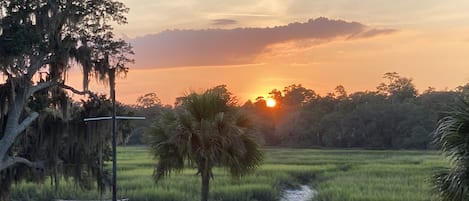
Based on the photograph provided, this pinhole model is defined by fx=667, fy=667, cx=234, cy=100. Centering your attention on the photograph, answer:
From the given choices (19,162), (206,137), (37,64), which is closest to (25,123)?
(19,162)

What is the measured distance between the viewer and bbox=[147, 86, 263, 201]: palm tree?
13.8m

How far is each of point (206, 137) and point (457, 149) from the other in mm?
6602

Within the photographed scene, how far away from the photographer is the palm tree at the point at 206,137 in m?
13.8

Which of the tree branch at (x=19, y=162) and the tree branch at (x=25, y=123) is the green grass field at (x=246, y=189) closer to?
the tree branch at (x=19, y=162)

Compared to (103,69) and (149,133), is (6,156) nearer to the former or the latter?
(103,69)

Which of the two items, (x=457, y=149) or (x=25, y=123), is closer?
(x=457, y=149)

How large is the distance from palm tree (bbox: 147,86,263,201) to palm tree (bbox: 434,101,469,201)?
20.4 feet

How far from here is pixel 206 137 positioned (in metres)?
13.7

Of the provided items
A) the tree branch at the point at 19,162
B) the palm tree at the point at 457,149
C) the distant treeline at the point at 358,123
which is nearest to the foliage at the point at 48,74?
the tree branch at the point at 19,162

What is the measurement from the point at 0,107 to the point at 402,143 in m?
62.4

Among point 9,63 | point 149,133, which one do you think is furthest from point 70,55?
point 149,133

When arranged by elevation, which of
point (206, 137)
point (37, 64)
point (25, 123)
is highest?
point (37, 64)

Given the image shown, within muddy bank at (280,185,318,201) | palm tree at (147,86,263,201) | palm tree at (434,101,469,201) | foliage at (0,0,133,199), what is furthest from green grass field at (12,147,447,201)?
palm tree at (434,101,469,201)

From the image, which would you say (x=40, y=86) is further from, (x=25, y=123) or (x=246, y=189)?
(x=246, y=189)
